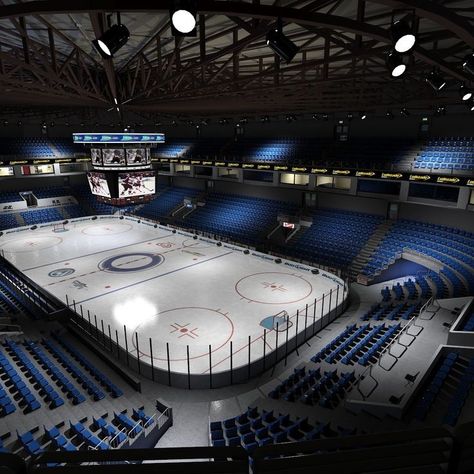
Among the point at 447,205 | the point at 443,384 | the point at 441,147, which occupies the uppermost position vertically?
the point at 441,147

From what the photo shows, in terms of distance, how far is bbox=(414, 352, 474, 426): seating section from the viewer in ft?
33.3

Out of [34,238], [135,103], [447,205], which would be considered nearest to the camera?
[135,103]

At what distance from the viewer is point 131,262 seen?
2748cm

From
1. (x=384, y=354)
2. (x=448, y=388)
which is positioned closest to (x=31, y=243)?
(x=384, y=354)

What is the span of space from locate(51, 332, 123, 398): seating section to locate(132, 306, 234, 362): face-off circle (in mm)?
1932

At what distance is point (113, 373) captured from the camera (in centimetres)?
1466

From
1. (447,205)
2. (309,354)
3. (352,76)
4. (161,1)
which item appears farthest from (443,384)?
(447,205)

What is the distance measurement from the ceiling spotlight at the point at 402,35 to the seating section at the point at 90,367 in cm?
1404

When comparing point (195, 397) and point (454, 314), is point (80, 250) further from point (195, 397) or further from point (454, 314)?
point (454, 314)

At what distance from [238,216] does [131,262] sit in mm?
13953

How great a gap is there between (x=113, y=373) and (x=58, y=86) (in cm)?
1522

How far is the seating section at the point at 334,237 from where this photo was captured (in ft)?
89.6

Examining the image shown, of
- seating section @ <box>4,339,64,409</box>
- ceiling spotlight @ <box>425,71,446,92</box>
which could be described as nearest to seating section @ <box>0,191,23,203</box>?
seating section @ <box>4,339,64,409</box>

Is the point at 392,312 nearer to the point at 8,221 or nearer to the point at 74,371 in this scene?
the point at 74,371
